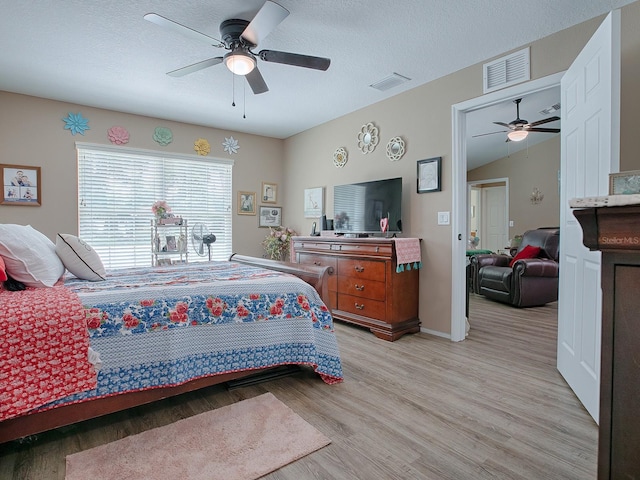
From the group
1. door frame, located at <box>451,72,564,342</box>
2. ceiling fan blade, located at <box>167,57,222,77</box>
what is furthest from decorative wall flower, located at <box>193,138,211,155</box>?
A: door frame, located at <box>451,72,564,342</box>

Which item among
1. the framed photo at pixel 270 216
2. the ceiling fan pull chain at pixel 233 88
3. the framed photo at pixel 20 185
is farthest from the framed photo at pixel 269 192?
the framed photo at pixel 20 185

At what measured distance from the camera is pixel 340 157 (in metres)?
4.60

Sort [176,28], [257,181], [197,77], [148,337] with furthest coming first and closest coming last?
[257,181]
[197,77]
[176,28]
[148,337]

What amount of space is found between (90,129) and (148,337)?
347cm

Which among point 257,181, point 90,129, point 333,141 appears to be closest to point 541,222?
point 333,141

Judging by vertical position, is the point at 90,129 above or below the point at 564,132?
above

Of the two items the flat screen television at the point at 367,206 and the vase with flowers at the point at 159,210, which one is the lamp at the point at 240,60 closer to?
the flat screen television at the point at 367,206

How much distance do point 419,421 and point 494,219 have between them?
7689mm

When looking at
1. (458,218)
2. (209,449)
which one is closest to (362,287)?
(458,218)

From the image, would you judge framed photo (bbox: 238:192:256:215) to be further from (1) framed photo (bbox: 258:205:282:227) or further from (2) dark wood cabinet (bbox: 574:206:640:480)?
(2) dark wood cabinet (bbox: 574:206:640:480)

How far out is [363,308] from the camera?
364cm

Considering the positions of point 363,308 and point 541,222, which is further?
point 541,222

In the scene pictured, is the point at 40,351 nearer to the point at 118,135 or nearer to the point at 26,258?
the point at 26,258

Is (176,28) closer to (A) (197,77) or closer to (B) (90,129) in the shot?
(A) (197,77)
